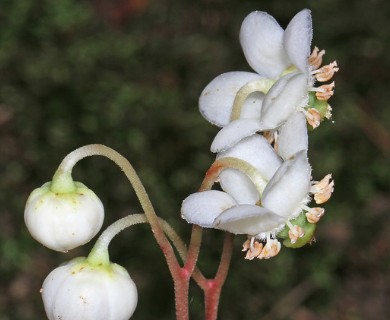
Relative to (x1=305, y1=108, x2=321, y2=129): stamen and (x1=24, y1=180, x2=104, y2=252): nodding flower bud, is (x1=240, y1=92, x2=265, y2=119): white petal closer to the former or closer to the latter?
(x1=305, y1=108, x2=321, y2=129): stamen

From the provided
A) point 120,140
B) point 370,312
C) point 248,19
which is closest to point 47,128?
point 120,140

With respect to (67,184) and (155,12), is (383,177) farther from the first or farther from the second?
(67,184)

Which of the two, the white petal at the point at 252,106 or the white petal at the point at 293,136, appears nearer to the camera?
the white petal at the point at 293,136

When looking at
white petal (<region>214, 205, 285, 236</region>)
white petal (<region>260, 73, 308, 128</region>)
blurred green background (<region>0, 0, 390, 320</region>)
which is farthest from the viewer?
blurred green background (<region>0, 0, 390, 320</region>)

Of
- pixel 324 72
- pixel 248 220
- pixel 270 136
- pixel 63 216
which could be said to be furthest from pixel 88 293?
pixel 324 72

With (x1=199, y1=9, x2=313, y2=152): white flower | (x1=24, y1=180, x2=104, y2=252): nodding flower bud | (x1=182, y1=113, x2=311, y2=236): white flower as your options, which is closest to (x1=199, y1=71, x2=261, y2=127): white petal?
(x1=199, y1=9, x2=313, y2=152): white flower

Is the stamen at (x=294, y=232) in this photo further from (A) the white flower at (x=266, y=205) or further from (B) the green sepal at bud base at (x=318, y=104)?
(B) the green sepal at bud base at (x=318, y=104)

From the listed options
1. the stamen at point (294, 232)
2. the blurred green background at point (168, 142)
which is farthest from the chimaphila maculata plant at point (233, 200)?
the blurred green background at point (168, 142)

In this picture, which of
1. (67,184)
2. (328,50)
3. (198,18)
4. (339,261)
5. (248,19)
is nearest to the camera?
(67,184)
